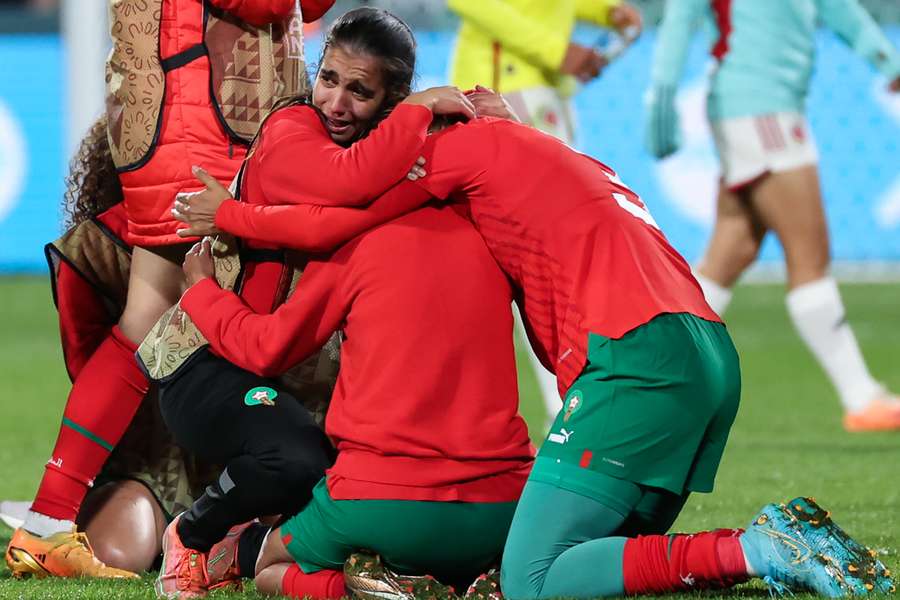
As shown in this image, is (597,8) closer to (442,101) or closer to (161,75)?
(161,75)

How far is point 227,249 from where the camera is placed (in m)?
3.23

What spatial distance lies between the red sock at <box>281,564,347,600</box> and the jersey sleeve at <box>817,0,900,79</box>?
12.7 feet

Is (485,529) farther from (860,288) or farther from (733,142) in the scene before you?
(860,288)

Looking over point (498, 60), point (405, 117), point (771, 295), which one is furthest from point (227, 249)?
point (771, 295)

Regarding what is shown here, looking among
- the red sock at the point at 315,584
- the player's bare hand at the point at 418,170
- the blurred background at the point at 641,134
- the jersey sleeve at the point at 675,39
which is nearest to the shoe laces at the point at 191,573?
the red sock at the point at 315,584

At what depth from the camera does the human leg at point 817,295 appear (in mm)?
5961

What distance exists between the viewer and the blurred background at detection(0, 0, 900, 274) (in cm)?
1091

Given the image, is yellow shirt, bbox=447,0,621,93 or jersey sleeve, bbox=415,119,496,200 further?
yellow shirt, bbox=447,0,621,93

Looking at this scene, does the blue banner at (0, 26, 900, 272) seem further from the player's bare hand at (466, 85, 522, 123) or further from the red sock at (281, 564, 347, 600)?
the red sock at (281, 564, 347, 600)

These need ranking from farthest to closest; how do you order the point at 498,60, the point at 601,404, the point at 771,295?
the point at 771,295 → the point at 498,60 → the point at 601,404

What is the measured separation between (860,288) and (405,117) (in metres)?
8.53

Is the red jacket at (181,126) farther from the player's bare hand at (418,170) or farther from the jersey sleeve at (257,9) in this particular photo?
Answer: the player's bare hand at (418,170)

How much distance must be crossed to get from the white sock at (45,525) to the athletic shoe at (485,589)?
97 cm

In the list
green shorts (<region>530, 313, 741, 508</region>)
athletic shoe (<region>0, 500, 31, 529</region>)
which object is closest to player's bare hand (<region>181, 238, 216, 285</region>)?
green shorts (<region>530, 313, 741, 508</region>)
